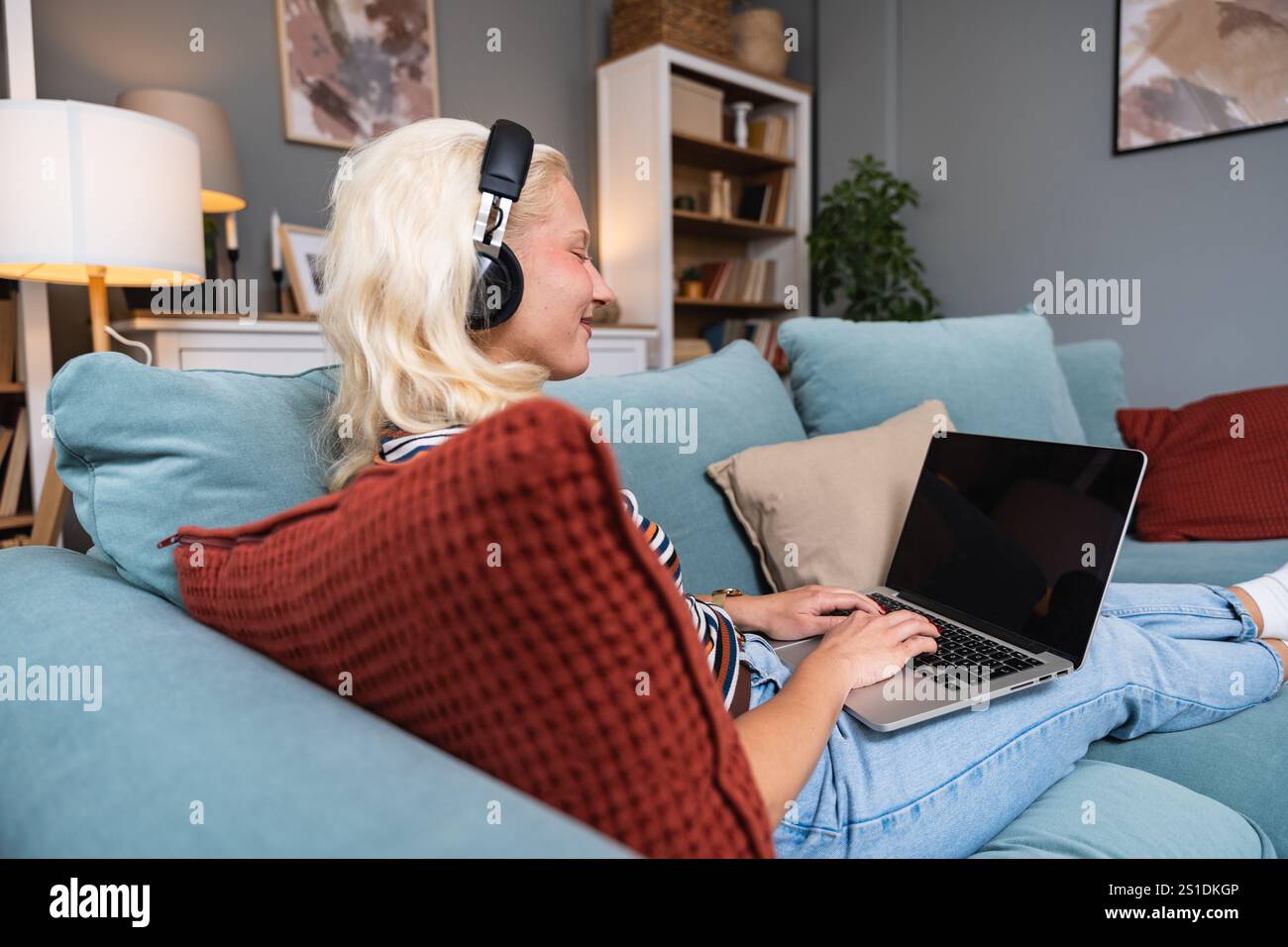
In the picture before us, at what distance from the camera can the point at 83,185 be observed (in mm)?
1602

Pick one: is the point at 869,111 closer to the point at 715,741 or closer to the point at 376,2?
the point at 376,2

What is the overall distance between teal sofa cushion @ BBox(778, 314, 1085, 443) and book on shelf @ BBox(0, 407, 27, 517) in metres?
1.93

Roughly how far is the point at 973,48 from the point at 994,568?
3308mm

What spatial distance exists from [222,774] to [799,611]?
2.39 feet

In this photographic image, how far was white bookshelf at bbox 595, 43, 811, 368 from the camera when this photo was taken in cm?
348

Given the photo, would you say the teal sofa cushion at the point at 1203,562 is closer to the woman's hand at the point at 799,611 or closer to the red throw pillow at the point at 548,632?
the woman's hand at the point at 799,611

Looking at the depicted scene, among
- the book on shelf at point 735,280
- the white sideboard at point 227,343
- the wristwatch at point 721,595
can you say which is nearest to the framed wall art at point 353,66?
the white sideboard at point 227,343

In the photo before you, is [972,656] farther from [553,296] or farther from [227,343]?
[227,343]

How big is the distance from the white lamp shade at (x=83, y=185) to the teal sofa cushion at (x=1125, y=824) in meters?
1.75

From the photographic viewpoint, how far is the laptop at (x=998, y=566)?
0.88m

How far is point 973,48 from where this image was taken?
143 inches

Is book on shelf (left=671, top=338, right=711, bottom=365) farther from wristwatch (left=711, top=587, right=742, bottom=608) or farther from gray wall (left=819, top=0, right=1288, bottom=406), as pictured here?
wristwatch (left=711, top=587, right=742, bottom=608)

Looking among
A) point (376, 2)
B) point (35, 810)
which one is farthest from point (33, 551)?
point (376, 2)
